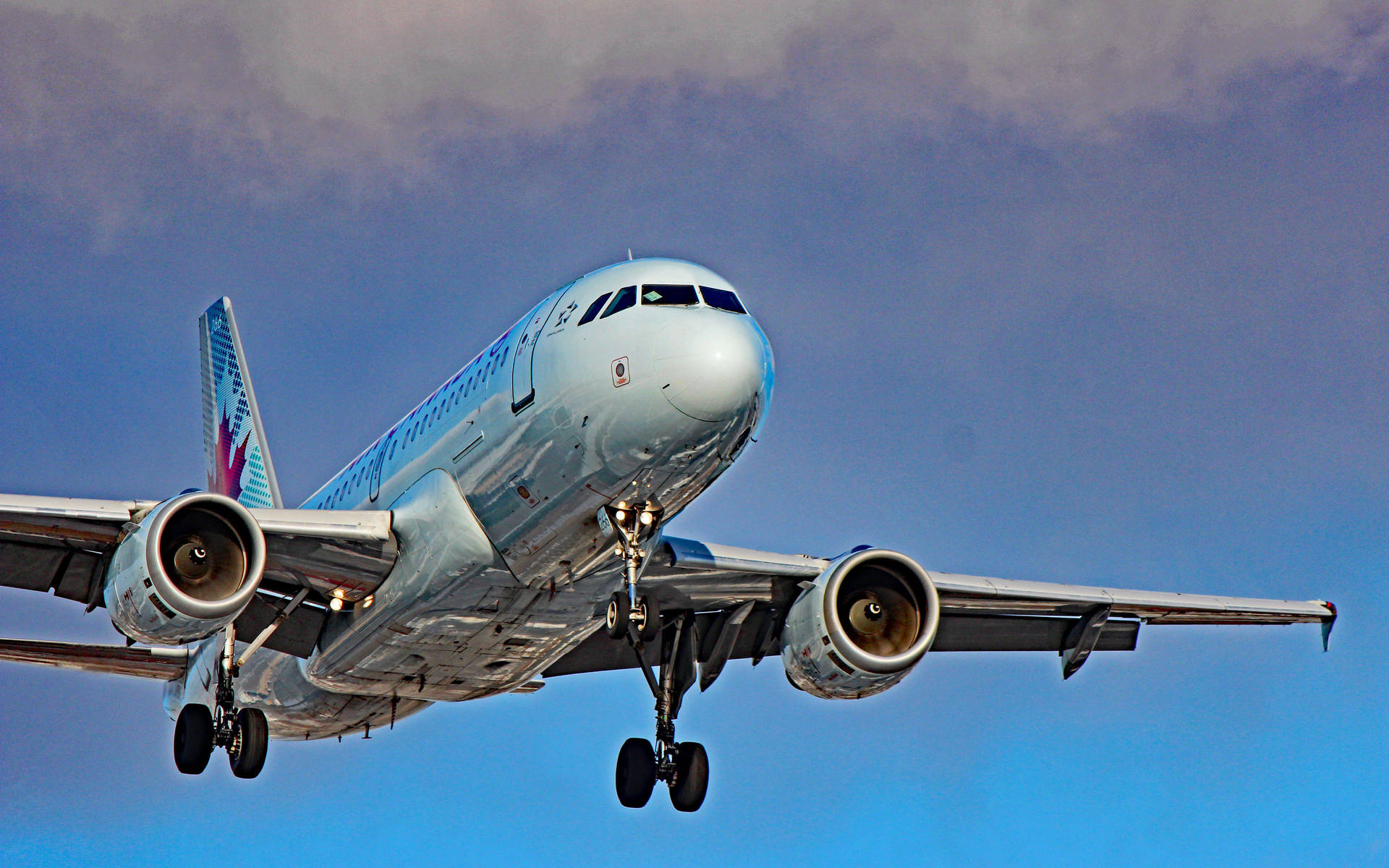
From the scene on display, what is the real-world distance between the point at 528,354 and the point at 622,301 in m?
2.04

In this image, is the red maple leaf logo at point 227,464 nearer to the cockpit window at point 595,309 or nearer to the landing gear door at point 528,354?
the landing gear door at point 528,354

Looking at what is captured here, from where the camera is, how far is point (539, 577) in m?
22.8

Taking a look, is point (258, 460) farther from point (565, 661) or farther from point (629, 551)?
point (629, 551)

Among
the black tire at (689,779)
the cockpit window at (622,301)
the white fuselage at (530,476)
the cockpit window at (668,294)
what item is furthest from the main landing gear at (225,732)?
the cockpit window at (668,294)

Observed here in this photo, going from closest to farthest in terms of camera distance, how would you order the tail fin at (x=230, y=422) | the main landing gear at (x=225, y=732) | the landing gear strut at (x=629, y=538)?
the landing gear strut at (x=629, y=538)
the main landing gear at (x=225, y=732)
the tail fin at (x=230, y=422)

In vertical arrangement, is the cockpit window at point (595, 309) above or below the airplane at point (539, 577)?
above

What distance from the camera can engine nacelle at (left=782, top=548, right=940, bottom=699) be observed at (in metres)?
25.2

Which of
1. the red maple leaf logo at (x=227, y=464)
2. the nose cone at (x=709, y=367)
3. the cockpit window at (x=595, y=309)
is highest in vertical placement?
the red maple leaf logo at (x=227, y=464)

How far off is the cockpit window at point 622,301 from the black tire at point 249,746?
470 inches

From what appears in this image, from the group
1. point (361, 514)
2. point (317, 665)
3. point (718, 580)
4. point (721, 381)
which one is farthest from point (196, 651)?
point (721, 381)

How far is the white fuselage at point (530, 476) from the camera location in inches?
768

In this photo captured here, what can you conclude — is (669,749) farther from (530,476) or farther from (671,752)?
(530,476)

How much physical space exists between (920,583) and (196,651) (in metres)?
14.8

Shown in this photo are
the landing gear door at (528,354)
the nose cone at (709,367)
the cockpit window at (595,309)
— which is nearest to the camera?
the nose cone at (709,367)
